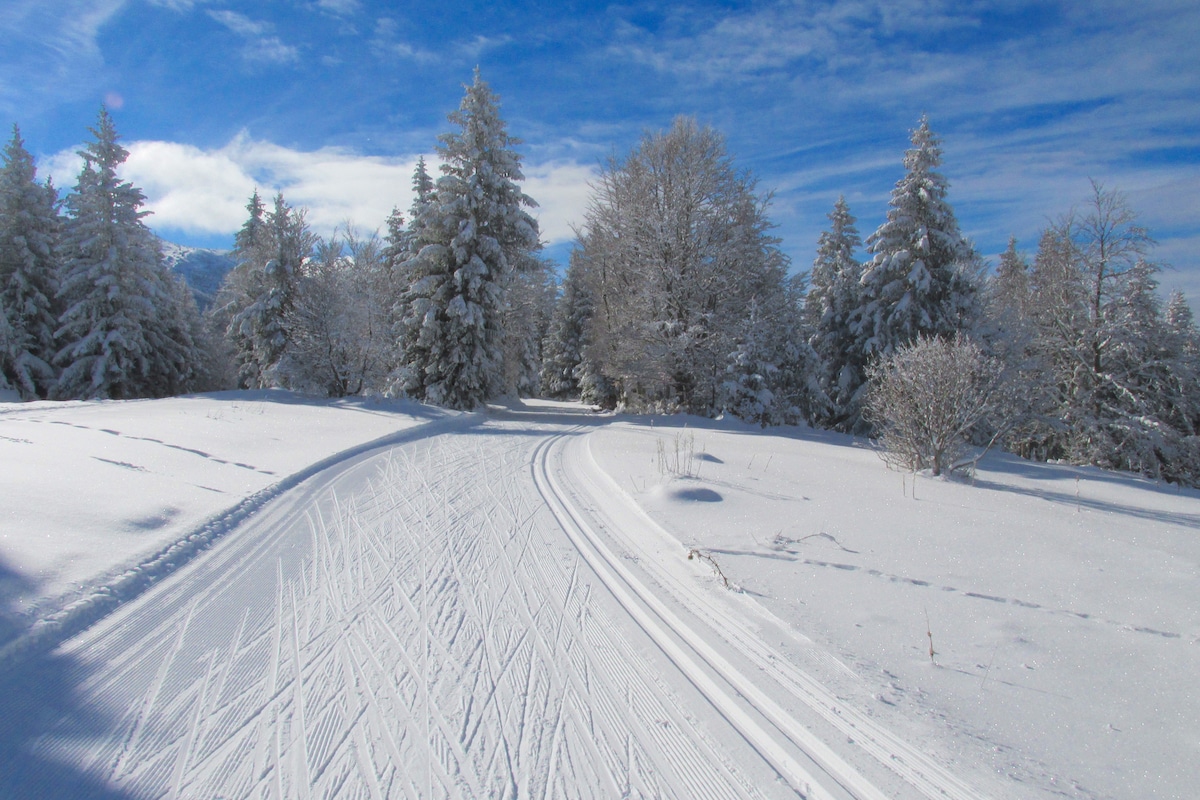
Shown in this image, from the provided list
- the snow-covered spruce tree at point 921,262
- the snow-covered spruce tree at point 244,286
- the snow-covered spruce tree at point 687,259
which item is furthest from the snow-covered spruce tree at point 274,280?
the snow-covered spruce tree at point 921,262

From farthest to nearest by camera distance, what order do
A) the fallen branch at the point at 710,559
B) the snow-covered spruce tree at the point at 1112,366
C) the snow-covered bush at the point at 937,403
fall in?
the snow-covered spruce tree at the point at 1112,366
the snow-covered bush at the point at 937,403
the fallen branch at the point at 710,559

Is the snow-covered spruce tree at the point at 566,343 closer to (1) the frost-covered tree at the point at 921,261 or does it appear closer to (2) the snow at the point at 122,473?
(1) the frost-covered tree at the point at 921,261

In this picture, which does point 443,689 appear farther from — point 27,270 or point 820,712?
point 27,270

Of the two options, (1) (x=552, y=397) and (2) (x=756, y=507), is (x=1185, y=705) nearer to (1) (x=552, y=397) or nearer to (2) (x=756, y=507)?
(2) (x=756, y=507)

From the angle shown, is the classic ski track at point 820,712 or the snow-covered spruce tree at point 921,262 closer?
the classic ski track at point 820,712

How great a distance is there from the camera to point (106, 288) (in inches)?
880

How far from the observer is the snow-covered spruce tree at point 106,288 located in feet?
71.8

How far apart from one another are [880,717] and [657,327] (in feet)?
53.1

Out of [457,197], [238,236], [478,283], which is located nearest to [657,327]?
[478,283]

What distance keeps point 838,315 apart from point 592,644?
81.2ft

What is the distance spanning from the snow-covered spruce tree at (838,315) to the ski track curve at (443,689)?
21.6 metres

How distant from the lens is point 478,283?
65.5ft

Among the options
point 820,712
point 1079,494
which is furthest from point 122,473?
point 1079,494

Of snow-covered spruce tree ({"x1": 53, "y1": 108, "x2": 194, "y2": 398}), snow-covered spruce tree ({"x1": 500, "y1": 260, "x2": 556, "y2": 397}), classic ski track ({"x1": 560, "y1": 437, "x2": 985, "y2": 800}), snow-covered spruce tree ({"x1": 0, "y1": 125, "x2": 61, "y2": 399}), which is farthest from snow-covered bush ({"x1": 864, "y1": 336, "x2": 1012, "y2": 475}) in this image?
snow-covered spruce tree ({"x1": 0, "y1": 125, "x2": 61, "y2": 399})
